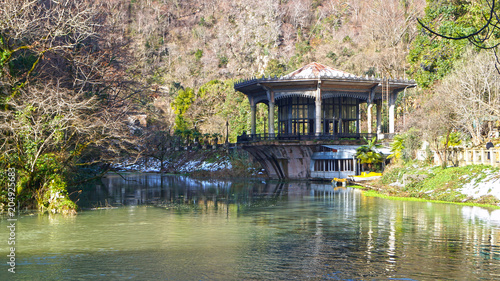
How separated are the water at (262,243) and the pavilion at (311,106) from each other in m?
24.8

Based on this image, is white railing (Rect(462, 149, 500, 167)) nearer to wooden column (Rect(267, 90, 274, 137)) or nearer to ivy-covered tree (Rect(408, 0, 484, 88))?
ivy-covered tree (Rect(408, 0, 484, 88))

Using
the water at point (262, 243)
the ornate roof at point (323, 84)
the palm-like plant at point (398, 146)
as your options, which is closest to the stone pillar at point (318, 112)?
the ornate roof at point (323, 84)

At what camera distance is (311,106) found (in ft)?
189

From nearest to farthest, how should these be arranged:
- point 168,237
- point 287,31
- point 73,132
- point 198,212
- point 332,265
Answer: point 332,265
point 168,237
point 73,132
point 198,212
point 287,31

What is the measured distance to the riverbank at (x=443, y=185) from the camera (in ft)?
95.9

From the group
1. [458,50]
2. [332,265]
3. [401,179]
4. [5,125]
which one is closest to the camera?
[332,265]

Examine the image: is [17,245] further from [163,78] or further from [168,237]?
[163,78]

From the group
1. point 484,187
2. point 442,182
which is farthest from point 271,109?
point 484,187

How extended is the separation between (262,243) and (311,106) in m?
40.7

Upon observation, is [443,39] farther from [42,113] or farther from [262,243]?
[262,243]

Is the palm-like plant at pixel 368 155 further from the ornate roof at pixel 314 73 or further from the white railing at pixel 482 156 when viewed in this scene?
the white railing at pixel 482 156

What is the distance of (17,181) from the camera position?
2536 centimetres

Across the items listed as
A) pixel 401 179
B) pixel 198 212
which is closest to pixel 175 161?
pixel 401 179

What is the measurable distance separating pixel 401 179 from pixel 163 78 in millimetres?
95802
